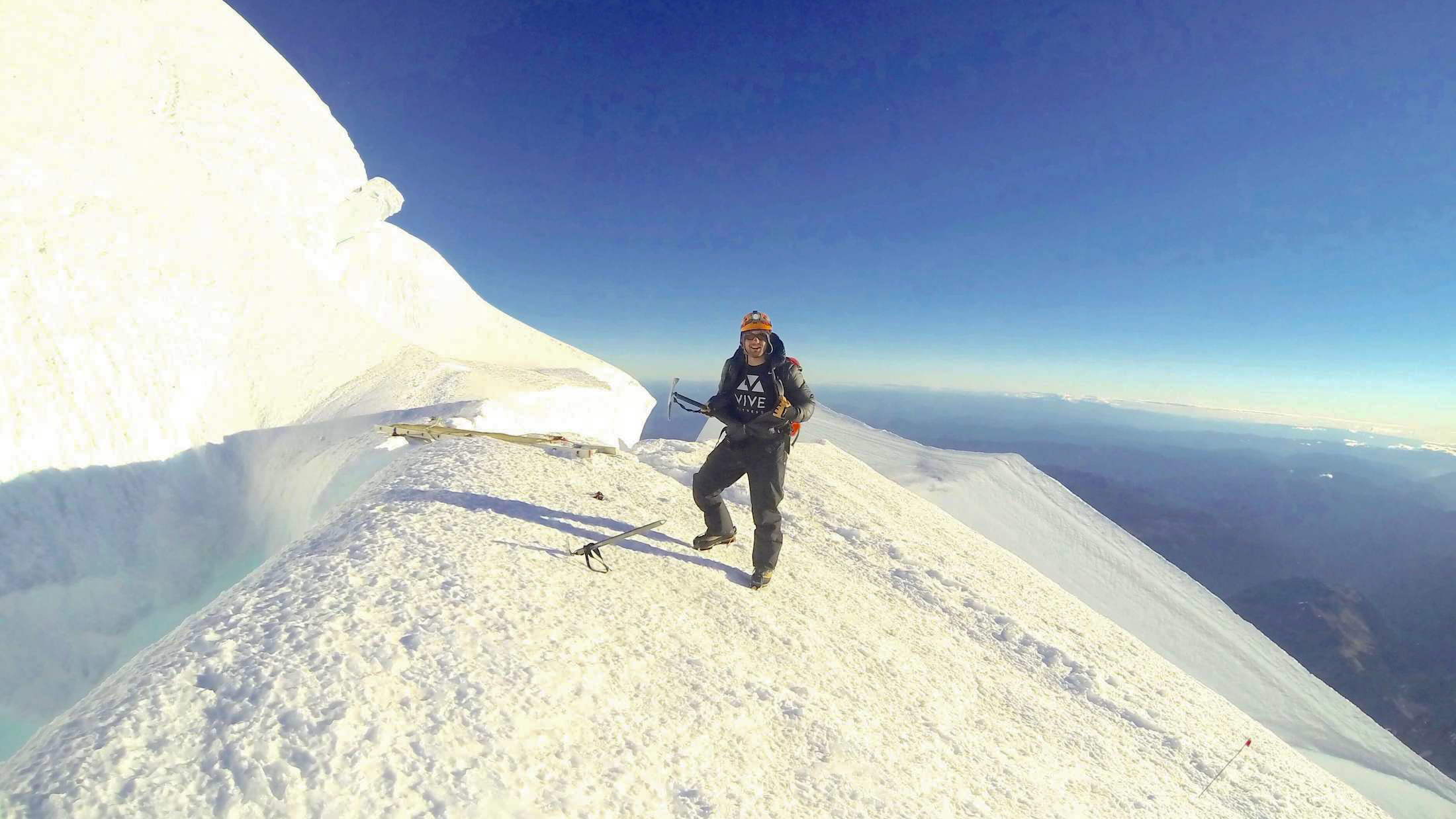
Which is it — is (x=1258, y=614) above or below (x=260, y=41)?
below

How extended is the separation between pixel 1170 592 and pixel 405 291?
1362 inches

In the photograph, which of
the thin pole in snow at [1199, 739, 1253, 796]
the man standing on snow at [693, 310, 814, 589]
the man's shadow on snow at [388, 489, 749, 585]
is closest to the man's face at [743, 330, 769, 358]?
the man standing on snow at [693, 310, 814, 589]

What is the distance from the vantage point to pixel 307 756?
2.66m

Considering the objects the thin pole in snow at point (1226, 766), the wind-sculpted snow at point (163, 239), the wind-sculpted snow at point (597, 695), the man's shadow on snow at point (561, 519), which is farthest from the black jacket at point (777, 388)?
the wind-sculpted snow at point (163, 239)

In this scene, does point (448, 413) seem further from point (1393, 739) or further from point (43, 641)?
point (1393, 739)

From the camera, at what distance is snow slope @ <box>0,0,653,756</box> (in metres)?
8.17

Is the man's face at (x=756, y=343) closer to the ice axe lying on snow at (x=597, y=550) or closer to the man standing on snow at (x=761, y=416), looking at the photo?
the man standing on snow at (x=761, y=416)

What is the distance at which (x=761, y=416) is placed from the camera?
5.95 m

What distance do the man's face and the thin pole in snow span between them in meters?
6.64

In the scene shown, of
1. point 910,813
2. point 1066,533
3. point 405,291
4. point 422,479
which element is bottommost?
point 1066,533

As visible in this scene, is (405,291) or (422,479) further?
(405,291)

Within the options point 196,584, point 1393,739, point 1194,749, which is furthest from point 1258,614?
point 196,584

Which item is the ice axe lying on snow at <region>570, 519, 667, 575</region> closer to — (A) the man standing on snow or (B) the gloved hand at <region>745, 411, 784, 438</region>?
(A) the man standing on snow

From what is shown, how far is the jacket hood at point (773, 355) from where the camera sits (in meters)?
5.96
